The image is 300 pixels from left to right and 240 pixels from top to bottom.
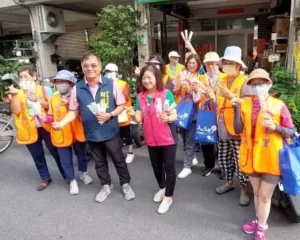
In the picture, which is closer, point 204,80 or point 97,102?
point 97,102

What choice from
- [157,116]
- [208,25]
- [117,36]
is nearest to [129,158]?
[157,116]

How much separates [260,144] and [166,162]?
1.03 m

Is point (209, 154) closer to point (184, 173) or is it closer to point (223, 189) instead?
point (184, 173)

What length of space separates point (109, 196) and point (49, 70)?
7.29 meters

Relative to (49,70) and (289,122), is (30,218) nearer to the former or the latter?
(289,122)

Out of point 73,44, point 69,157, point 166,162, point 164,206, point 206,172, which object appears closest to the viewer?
point 166,162

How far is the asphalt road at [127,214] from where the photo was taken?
2545 mm

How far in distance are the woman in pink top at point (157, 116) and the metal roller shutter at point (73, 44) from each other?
35.6 feet

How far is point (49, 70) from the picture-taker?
928cm

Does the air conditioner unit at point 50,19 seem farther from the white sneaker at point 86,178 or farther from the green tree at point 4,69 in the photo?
the white sneaker at point 86,178

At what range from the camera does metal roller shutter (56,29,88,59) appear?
12.6m

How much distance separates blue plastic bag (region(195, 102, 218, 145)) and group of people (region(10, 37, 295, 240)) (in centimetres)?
7

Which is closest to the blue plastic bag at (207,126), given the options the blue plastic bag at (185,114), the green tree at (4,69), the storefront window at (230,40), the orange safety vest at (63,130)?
the blue plastic bag at (185,114)

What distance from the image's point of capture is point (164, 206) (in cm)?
288
